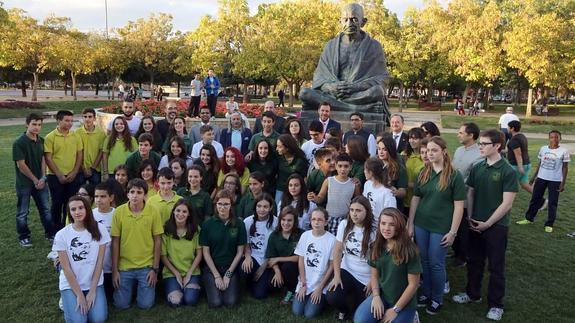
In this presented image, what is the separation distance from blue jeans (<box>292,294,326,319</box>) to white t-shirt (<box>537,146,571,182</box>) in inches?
183

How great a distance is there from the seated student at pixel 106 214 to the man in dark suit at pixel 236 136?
2447mm

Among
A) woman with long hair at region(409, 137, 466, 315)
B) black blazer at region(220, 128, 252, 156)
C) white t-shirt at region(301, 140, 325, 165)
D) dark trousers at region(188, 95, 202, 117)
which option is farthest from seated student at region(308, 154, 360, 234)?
dark trousers at region(188, 95, 202, 117)

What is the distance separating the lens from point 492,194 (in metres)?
4.14

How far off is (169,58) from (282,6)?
11730 mm

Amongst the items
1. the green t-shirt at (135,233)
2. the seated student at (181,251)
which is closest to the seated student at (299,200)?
the seated student at (181,251)

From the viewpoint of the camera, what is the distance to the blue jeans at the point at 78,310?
3.82m

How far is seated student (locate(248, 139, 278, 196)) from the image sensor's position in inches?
215

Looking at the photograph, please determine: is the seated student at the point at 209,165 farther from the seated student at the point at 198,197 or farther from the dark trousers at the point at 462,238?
the dark trousers at the point at 462,238

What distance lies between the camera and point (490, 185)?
4.14 metres

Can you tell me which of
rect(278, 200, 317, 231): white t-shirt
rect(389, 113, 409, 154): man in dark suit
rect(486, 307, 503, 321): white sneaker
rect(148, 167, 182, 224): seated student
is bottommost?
rect(486, 307, 503, 321): white sneaker

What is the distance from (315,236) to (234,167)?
1.59 m

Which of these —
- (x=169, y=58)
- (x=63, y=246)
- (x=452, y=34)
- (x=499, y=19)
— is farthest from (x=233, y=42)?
(x=63, y=246)

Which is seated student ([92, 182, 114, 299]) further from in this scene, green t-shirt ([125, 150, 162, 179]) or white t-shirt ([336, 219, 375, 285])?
white t-shirt ([336, 219, 375, 285])

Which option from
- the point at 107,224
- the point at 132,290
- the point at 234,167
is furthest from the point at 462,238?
the point at 107,224
